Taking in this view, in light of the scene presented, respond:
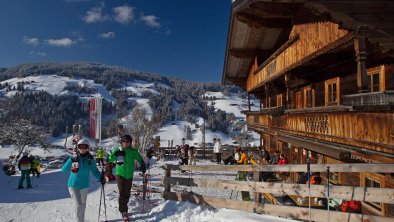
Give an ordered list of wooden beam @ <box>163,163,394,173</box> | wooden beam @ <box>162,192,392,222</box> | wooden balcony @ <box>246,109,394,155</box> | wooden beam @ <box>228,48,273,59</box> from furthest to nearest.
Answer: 1. wooden beam @ <box>228,48,273,59</box>
2. wooden balcony @ <box>246,109,394,155</box>
3. wooden beam @ <box>162,192,392,222</box>
4. wooden beam @ <box>163,163,394,173</box>

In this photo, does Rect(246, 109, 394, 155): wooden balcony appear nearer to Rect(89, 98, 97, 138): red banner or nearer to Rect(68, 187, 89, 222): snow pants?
Rect(68, 187, 89, 222): snow pants

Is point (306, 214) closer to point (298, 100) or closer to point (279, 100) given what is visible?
point (298, 100)

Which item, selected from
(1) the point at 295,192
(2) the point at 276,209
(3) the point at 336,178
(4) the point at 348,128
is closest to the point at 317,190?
(1) the point at 295,192

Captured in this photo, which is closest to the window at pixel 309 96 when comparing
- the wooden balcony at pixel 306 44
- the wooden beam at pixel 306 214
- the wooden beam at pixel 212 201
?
the wooden balcony at pixel 306 44

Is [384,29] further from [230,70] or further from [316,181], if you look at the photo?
[230,70]

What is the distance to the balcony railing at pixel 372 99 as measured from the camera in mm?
6234

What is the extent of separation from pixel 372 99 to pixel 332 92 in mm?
5475

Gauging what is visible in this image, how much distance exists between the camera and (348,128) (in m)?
8.12

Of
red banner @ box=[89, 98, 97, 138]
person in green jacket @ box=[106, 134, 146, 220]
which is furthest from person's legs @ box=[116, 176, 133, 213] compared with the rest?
red banner @ box=[89, 98, 97, 138]

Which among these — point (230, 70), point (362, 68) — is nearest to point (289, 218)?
point (362, 68)

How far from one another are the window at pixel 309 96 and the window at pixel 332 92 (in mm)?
1527

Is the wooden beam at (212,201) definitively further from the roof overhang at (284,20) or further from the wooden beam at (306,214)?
the roof overhang at (284,20)

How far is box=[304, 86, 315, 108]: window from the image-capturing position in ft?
46.3

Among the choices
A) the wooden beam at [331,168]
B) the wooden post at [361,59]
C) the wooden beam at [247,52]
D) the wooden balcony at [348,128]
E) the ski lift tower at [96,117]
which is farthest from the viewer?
the wooden beam at [247,52]
